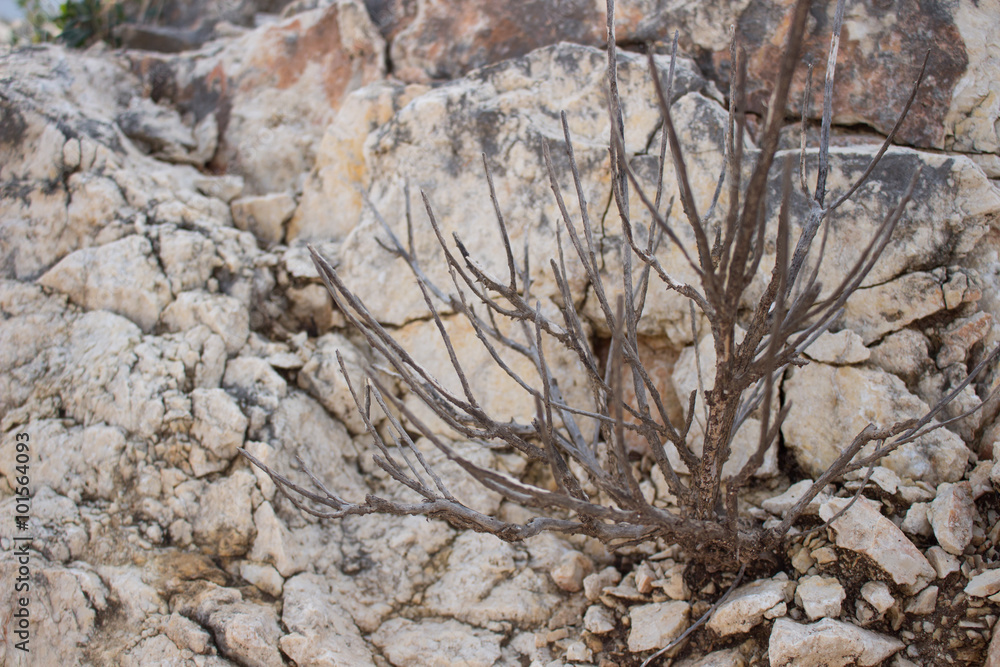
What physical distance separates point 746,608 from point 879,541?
41cm

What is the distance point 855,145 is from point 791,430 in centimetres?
116

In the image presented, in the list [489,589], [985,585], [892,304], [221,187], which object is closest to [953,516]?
[985,585]

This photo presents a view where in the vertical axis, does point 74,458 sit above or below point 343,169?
below

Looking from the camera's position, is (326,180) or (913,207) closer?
(913,207)

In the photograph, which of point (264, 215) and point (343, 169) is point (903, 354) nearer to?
point (343, 169)

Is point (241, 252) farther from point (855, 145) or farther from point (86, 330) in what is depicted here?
point (855, 145)

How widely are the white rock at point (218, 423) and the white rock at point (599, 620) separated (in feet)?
4.31

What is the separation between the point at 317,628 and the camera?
1.89 m

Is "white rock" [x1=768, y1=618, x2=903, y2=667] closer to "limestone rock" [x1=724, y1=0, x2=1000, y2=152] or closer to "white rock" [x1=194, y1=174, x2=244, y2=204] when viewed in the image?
"limestone rock" [x1=724, y1=0, x2=1000, y2=152]

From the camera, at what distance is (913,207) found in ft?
7.03

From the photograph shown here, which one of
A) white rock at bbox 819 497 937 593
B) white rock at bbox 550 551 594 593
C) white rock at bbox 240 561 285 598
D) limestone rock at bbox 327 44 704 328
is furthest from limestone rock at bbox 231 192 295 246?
white rock at bbox 819 497 937 593

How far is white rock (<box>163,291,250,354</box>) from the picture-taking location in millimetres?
2449

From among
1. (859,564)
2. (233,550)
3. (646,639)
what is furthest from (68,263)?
(859,564)

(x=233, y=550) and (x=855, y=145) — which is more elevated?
(x=855, y=145)
